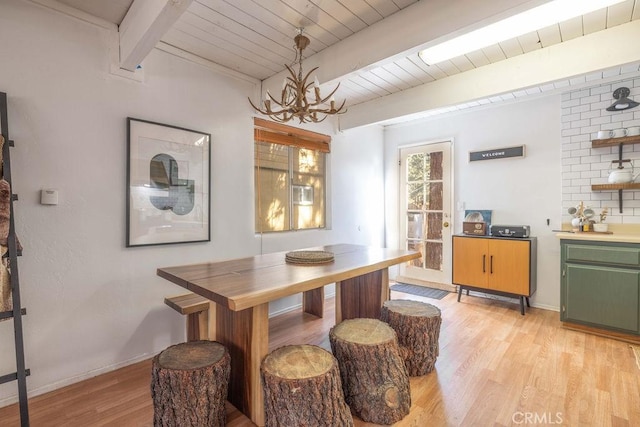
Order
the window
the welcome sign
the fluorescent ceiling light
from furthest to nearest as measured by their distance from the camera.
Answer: the welcome sign
the window
the fluorescent ceiling light

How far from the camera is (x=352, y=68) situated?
2.37 m

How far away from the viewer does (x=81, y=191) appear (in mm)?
2131

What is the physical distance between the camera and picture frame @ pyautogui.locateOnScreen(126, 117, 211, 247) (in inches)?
92.8

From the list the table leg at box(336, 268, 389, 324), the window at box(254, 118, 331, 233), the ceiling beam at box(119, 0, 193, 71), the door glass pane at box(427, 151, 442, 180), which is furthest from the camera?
the door glass pane at box(427, 151, 442, 180)

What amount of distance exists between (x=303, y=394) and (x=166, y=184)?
6.36ft

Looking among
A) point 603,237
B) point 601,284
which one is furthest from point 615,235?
point 601,284

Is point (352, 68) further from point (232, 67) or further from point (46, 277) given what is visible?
point (46, 277)

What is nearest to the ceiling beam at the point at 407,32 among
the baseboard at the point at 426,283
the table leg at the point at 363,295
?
the table leg at the point at 363,295

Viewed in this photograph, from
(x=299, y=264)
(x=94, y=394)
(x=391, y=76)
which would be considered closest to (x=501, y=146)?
(x=391, y=76)

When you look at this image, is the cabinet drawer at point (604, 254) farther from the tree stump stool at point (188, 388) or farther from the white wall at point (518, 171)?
the tree stump stool at point (188, 388)

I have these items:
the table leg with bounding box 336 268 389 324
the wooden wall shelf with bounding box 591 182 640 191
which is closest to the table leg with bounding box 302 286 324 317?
the table leg with bounding box 336 268 389 324

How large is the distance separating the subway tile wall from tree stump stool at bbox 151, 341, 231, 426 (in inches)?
153

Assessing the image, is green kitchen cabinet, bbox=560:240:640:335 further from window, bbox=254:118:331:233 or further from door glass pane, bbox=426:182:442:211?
window, bbox=254:118:331:233

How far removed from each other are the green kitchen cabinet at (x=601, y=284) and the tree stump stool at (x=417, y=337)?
1.72m
